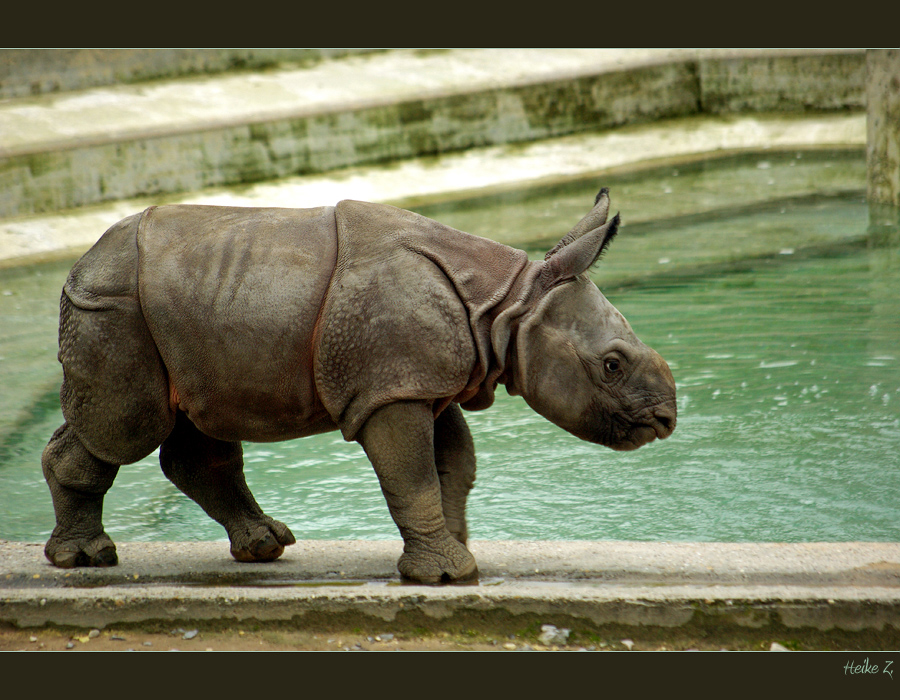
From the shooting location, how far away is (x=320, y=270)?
3988 millimetres

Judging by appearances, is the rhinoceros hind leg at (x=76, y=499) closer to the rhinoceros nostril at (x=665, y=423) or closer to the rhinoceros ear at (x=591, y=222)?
the rhinoceros ear at (x=591, y=222)

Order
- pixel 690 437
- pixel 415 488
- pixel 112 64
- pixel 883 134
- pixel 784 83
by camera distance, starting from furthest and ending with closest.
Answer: pixel 784 83 → pixel 112 64 → pixel 883 134 → pixel 690 437 → pixel 415 488

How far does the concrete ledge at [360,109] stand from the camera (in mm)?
11930

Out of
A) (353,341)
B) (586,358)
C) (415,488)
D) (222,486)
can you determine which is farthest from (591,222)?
(222,486)

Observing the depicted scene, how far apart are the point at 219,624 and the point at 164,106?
1061 cm

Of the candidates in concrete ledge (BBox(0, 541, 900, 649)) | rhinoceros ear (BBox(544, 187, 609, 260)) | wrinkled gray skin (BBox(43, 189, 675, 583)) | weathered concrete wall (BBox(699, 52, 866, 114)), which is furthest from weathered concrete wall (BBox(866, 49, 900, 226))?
wrinkled gray skin (BBox(43, 189, 675, 583))

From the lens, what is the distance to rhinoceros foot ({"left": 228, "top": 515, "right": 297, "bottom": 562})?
14.6 feet

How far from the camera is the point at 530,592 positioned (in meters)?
3.92

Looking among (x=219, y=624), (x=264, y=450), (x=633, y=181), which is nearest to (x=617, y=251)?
(x=633, y=181)

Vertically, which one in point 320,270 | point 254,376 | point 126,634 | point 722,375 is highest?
point 320,270

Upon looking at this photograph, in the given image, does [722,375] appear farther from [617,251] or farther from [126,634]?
[126,634]

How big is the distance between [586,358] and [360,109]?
990 centimetres

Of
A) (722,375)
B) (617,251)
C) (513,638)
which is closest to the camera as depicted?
(513,638)

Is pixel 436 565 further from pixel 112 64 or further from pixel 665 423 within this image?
pixel 112 64
